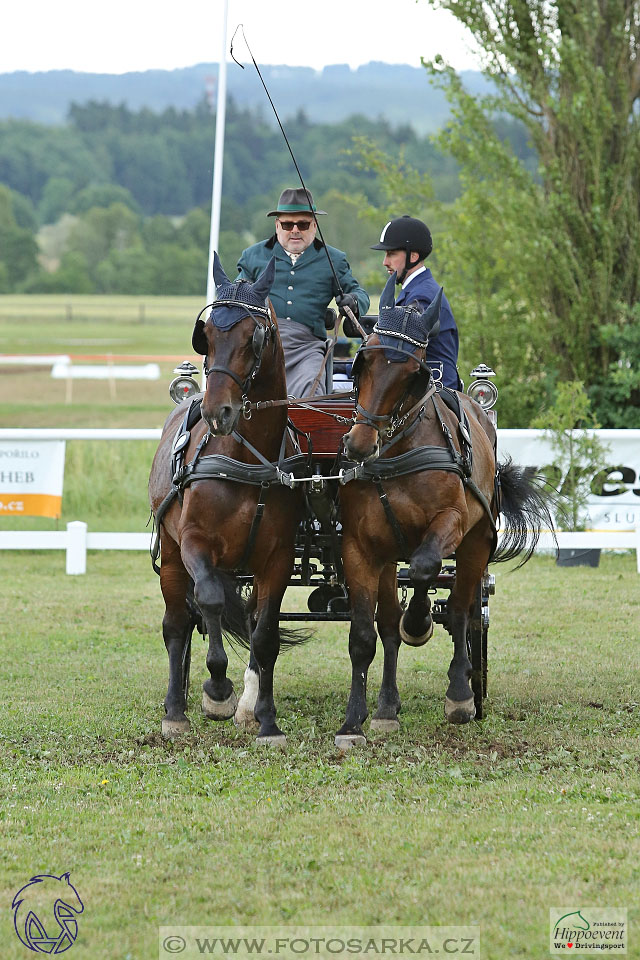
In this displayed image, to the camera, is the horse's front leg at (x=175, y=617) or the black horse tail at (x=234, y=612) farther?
the horse's front leg at (x=175, y=617)

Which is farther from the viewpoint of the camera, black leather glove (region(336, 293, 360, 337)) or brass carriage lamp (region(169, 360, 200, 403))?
brass carriage lamp (region(169, 360, 200, 403))

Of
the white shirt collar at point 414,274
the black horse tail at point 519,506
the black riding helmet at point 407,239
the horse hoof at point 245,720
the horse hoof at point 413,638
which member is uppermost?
the black riding helmet at point 407,239

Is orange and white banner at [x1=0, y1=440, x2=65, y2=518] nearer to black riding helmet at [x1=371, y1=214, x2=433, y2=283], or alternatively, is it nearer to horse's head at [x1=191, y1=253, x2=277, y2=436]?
black riding helmet at [x1=371, y1=214, x2=433, y2=283]

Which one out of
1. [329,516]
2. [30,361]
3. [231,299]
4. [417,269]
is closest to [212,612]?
[329,516]

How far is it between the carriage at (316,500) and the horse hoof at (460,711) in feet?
0.03

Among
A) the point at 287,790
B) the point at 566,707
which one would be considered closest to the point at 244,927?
the point at 287,790

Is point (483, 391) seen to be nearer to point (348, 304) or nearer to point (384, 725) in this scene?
point (348, 304)

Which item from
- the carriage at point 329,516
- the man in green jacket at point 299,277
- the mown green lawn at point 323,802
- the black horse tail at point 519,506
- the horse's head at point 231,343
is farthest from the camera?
the black horse tail at point 519,506

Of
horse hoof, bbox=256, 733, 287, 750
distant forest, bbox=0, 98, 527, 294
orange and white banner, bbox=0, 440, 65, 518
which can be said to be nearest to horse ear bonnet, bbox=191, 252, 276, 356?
horse hoof, bbox=256, 733, 287, 750

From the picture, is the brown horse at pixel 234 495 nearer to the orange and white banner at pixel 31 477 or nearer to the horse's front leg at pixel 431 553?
the horse's front leg at pixel 431 553

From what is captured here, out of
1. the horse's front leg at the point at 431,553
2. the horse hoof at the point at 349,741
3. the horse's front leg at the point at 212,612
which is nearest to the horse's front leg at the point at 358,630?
the horse hoof at the point at 349,741

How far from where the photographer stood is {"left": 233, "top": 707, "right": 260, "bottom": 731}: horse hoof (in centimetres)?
636

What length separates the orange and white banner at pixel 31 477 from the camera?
12508 millimetres

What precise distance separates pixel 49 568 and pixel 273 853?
28.5 ft
